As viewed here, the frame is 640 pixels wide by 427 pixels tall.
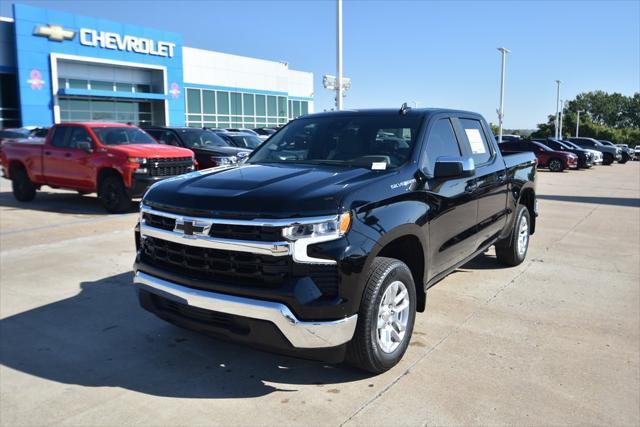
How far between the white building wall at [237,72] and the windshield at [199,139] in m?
34.7

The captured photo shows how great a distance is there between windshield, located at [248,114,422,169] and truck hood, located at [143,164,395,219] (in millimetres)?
352

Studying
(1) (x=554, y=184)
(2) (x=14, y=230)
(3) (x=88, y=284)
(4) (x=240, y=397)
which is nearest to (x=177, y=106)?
(1) (x=554, y=184)

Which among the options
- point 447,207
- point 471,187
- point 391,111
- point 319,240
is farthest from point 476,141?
point 319,240

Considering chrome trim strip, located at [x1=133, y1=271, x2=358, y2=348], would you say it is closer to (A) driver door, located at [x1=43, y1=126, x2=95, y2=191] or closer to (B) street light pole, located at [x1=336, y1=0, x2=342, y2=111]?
(A) driver door, located at [x1=43, y1=126, x2=95, y2=191]

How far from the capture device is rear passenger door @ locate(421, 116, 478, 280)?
4.24m

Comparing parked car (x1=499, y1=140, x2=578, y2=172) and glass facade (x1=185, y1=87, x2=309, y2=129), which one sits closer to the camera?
parked car (x1=499, y1=140, x2=578, y2=172)

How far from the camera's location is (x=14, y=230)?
30.1 feet

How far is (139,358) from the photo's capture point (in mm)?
4016

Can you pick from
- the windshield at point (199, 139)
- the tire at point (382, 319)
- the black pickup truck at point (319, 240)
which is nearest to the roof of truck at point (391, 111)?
the black pickup truck at point (319, 240)

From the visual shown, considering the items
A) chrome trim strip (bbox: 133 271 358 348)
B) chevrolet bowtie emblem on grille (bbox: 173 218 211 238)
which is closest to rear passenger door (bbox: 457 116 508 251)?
chrome trim strip (bbox: 133 271 358 348)

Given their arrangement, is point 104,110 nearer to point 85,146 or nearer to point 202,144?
point 202,144

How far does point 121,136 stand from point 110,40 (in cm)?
3262

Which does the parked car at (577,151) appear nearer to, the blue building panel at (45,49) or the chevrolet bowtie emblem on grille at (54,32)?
the blue building panel at (45,49)

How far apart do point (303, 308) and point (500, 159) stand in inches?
145
